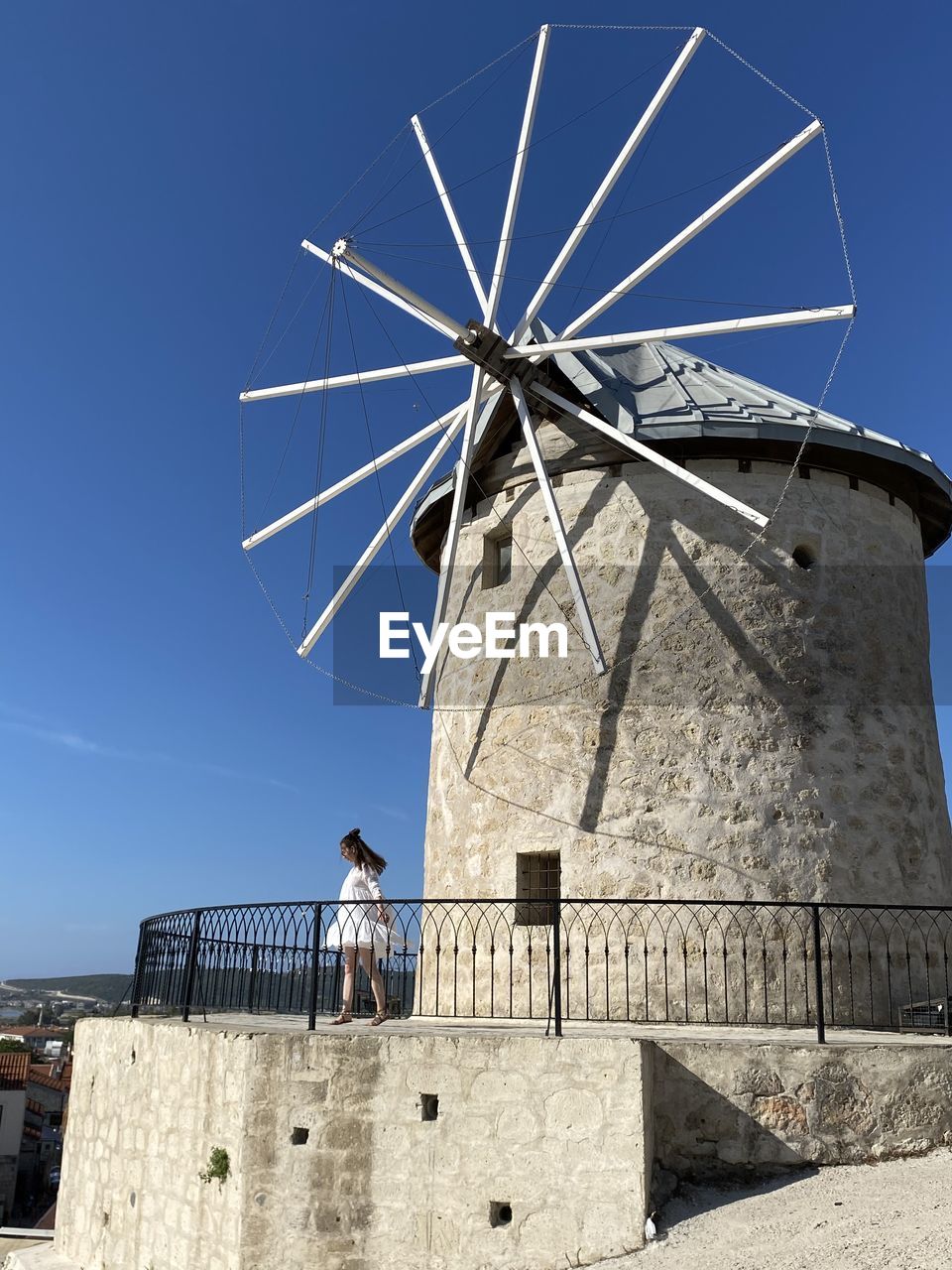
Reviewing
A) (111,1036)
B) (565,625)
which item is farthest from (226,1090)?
(565,625)

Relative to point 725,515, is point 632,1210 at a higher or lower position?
lower

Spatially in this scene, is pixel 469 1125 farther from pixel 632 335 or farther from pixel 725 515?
pixel 632 335

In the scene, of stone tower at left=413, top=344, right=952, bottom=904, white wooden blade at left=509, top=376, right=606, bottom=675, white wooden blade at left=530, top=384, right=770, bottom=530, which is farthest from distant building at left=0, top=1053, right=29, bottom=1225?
white wooden blade at left=530, top=384, right=770, bottom=530

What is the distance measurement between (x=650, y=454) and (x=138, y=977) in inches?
268

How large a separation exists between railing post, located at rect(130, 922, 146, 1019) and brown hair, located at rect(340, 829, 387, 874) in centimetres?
270

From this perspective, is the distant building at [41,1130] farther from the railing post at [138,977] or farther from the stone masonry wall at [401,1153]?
the stone masonry wall at [401,1153]

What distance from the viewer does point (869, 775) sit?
10055 millimetres

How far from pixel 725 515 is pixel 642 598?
115 cm

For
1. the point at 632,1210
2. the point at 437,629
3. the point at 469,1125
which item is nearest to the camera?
the point at 632,1210

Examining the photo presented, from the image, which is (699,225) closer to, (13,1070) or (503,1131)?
(503,1131)

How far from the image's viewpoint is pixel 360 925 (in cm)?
860

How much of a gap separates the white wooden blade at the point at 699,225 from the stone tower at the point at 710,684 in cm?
66

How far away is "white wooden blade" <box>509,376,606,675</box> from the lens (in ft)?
33.5

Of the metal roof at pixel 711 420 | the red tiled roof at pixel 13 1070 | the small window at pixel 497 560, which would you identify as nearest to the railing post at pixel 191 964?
the small window at pixel 497 560
